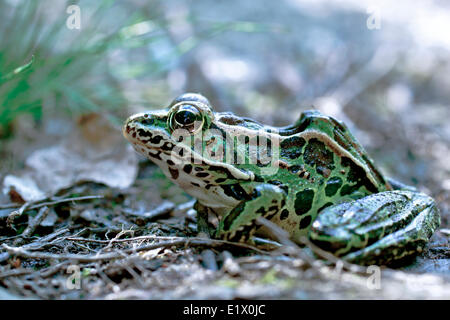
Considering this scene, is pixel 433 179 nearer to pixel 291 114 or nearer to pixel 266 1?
pixel 291 114

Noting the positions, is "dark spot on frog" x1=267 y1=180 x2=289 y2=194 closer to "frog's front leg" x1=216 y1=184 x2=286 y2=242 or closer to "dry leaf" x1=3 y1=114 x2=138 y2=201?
"frog's front leg" x1=216 y1=184 x2=286 y2=242

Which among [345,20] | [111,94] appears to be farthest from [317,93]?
[345,20]

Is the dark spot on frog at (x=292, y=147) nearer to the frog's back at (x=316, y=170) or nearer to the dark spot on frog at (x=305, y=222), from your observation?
the frog's back at (x=316, y=170)

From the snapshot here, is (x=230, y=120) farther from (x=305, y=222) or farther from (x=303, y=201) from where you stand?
(x=305, y=222)

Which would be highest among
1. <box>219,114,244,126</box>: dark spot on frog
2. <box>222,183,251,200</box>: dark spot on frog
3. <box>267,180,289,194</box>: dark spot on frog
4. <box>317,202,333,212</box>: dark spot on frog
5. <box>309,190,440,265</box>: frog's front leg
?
<box>219,114,244,126</box>: dark spot on frog

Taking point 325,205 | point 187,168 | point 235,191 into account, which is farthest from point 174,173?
point 325,205

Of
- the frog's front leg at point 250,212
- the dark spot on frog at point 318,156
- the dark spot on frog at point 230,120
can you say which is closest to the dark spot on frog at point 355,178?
the dark spot on frog at point 318,156

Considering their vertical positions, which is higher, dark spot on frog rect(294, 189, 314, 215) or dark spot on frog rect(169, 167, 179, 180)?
dark spot on frog rect(169, 167, 179, 180)

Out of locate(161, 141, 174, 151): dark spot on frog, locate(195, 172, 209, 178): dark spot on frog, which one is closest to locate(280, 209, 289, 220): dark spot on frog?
locate(195, 172, 209, 178): dark spot on frog
